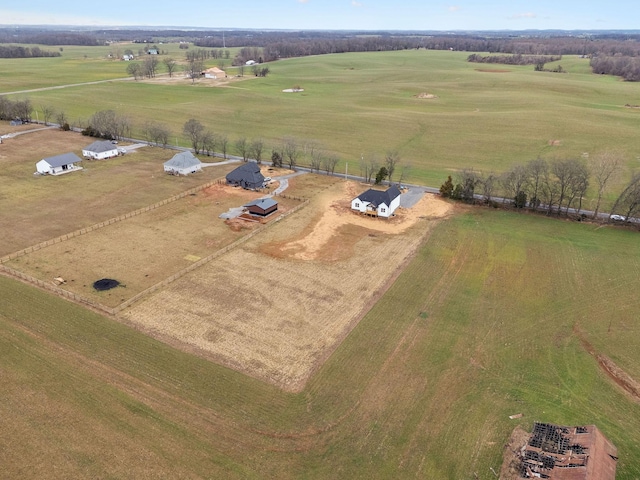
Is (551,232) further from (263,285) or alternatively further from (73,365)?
(73,365)

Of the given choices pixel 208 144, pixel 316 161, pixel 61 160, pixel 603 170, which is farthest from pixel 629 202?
pixel 61 160

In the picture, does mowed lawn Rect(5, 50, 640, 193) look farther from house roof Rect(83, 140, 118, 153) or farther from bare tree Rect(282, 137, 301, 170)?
house roof Rect(83, 140, 118, 153)

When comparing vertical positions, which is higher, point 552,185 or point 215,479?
point 552,185

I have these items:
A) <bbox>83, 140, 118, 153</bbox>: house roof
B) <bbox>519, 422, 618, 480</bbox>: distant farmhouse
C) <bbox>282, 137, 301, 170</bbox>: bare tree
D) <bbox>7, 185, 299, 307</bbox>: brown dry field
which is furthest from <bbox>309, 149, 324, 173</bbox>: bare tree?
<bbox>519, 422, 618, 480</bbox>: distant farmhouse

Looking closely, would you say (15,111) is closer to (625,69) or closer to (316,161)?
(316,161)

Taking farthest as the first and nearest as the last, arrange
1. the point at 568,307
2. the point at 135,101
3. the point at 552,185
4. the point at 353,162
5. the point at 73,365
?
the point at 135,101, the point at 353,162, the point at 552,185, the point at 568,307, the point at 73,365

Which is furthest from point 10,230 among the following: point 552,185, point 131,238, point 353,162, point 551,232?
point 552,185
